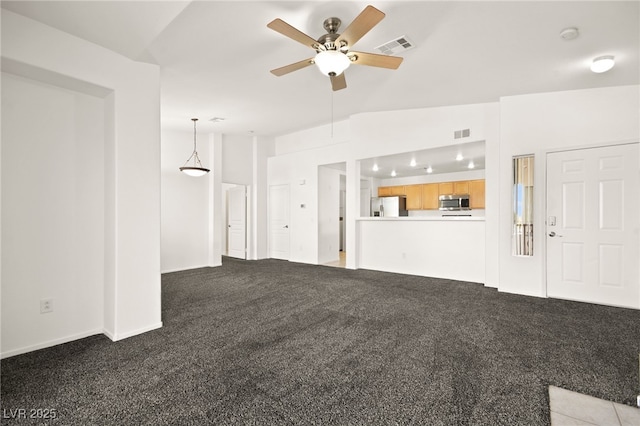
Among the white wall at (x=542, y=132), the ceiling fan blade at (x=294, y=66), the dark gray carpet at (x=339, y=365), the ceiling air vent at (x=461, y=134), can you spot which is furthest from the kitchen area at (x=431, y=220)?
the ceiling fan blade at (x=294, y=66)

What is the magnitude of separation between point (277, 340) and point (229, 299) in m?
1.59

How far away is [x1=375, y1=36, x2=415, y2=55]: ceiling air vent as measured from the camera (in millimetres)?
3006

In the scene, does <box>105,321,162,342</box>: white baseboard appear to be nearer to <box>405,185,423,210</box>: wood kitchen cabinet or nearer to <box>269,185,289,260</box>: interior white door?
<box>269,185,289,260</box>: interior white door

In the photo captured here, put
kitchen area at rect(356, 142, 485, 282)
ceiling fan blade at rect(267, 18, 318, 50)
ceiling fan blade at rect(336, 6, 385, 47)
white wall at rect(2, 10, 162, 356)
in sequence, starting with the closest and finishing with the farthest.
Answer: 1. ceiling fan blade at rect(336, 6, 385, 47)
2. ceiling fan blade at rect(267, 18, 318, 50)
3. white wall at rect(2, 10, 162, 356)
4. kitchen area at rect(356, 142, 485, 282)

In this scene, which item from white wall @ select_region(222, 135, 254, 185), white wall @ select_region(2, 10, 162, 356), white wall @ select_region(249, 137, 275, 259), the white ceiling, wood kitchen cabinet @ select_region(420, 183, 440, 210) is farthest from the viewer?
wood kitchen cabinet @ select_region(420, 183, 440, 210)

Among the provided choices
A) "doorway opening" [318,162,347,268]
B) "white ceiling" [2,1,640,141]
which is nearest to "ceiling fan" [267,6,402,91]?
"white ceiling" [2,1,640,141]

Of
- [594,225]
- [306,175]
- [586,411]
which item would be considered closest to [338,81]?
[586,411]

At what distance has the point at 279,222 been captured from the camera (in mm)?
7809

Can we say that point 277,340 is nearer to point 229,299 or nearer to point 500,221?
point 229,299

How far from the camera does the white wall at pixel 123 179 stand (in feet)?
8.57

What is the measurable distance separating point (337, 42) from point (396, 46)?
907 millimetres

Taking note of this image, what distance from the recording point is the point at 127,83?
2.95 meters

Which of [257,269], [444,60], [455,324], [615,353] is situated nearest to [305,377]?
[455,324]

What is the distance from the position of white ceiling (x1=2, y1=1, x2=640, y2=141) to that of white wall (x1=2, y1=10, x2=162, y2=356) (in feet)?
0.64
